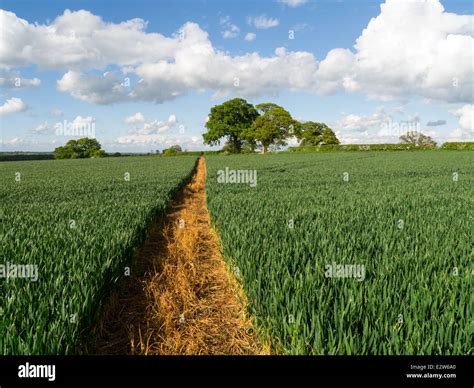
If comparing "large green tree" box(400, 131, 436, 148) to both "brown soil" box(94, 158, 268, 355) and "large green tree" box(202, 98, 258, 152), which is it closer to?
"large green tree" box(202, 98, 258, 152)

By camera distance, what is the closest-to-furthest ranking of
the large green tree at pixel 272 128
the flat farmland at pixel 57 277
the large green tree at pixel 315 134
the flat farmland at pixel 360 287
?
the flat farmland at pixel 360 287, the flat farmland at pixel 57 277, the large green tree at pixel 272 128, the large green tree at pixel 315 134

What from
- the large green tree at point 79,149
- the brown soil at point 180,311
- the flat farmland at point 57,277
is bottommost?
the brown soil at point 180,311

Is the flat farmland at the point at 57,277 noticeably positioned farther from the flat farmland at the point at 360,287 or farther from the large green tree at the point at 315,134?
the large green tree at the point at 315,134

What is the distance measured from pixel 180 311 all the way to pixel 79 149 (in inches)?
4798

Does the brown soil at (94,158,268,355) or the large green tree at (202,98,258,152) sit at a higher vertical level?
the large green tree at (202,98,258,152)

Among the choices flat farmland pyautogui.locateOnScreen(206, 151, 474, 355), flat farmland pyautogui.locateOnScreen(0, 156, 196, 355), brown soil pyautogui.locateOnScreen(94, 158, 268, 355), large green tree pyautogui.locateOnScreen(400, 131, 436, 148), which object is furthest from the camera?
large green tree pyautogui.locateOnScreen(400, 131, 436, 148)

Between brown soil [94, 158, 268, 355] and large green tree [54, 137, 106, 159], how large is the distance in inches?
4137

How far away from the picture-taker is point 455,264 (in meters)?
3.27

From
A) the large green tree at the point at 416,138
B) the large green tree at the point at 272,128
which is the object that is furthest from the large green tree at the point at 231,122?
the large green tree at the point at 416,138

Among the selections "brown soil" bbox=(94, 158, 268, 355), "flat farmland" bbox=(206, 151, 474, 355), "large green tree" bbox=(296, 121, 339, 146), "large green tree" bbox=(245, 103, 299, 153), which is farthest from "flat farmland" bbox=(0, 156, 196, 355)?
"large green tree" bbox=(296, 121, 339, 146)

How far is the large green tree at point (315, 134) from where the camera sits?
79688 millimetres

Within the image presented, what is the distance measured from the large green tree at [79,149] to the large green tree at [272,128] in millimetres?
57766

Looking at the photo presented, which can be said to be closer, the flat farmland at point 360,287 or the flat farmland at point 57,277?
the flat farmland at point 360,287

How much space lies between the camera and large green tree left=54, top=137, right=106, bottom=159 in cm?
10125
